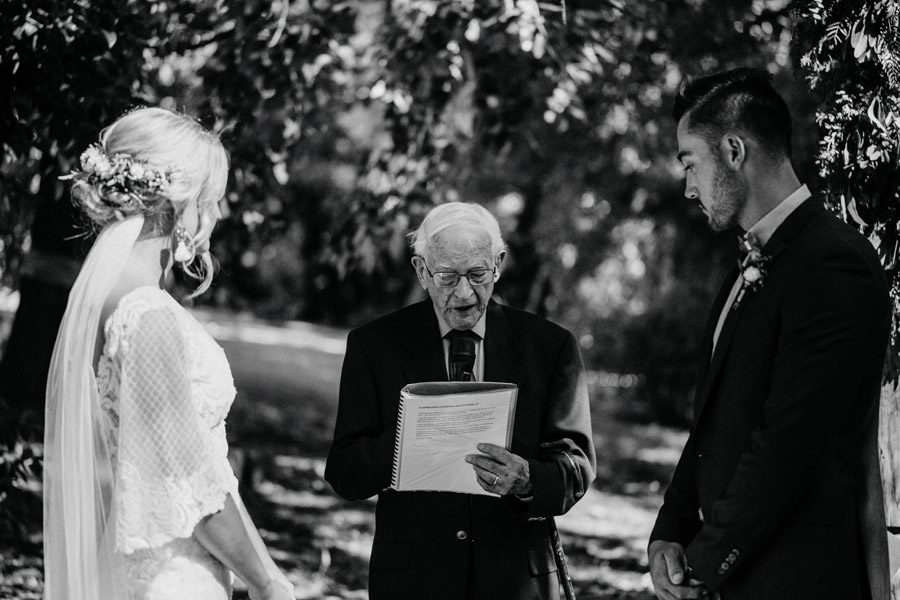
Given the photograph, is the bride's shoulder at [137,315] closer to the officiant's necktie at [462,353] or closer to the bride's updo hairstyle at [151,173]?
the bride's updo hairstyle at [151,173]

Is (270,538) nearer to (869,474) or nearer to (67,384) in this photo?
(67,384)

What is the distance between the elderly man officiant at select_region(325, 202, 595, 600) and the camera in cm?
335

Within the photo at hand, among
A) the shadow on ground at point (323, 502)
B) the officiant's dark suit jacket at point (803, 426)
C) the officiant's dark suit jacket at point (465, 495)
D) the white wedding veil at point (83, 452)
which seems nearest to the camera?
the officiant's dark suit jacket at point (803, 426)

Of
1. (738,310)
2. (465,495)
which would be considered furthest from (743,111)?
(465,495)

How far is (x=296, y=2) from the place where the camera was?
705cm

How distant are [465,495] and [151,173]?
4.64 feet

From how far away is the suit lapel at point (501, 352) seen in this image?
3.49m

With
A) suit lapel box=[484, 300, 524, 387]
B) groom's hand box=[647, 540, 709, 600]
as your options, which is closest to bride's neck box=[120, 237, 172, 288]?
suit lapel box=[484, 300, 524, 387]

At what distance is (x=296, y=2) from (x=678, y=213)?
657 centimetres

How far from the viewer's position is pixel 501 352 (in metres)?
3.53

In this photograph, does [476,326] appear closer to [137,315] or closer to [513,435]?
[513,435]

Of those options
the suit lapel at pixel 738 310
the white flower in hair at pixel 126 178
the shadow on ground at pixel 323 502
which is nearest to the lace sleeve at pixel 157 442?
the white flower in hair at pixel 126 178

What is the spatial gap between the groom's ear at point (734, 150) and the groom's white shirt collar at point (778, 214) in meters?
0.16

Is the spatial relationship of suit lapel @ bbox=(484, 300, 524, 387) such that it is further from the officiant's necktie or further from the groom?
the groom
